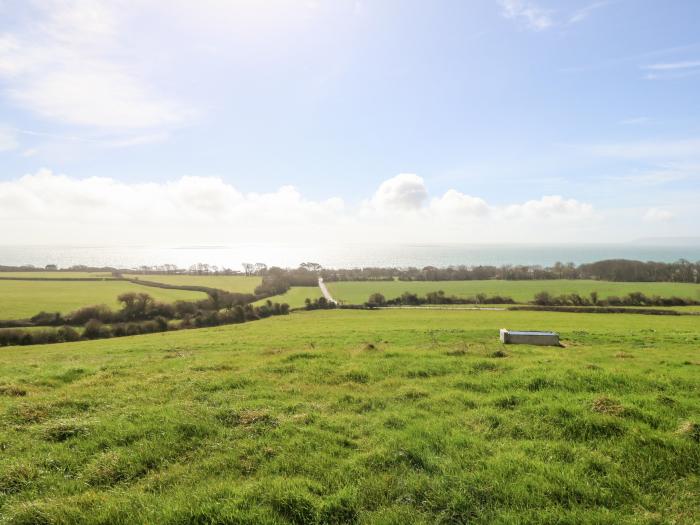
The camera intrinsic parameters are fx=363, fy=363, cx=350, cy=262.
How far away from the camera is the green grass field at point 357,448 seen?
490 cm

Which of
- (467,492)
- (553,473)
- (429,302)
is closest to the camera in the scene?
(467,492)

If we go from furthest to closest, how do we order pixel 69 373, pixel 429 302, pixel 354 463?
1. pixel 429 302
2. pixel 69 373
3. pixel 354 463

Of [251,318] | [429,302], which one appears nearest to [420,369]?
[251,318]

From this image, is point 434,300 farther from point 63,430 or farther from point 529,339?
point 63,430

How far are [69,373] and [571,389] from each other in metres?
15.6

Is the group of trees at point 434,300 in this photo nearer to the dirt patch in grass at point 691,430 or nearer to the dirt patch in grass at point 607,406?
the dirt patch in grass at point 607,406

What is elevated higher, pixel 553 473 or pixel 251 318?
pixel 553 473

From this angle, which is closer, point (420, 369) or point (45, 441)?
point (45, 441)

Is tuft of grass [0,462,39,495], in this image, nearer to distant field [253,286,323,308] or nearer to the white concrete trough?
the white concrete trough

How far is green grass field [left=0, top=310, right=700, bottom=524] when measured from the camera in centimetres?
490

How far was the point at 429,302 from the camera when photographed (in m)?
78.9

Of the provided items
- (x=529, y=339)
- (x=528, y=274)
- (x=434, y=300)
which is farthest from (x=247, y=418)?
(x=528, y=274)

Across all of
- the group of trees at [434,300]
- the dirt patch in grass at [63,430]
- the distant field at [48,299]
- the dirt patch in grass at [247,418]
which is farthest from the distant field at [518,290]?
the dirt patch in grass at [63,430]

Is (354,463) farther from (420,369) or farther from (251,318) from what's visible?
(251,318)
